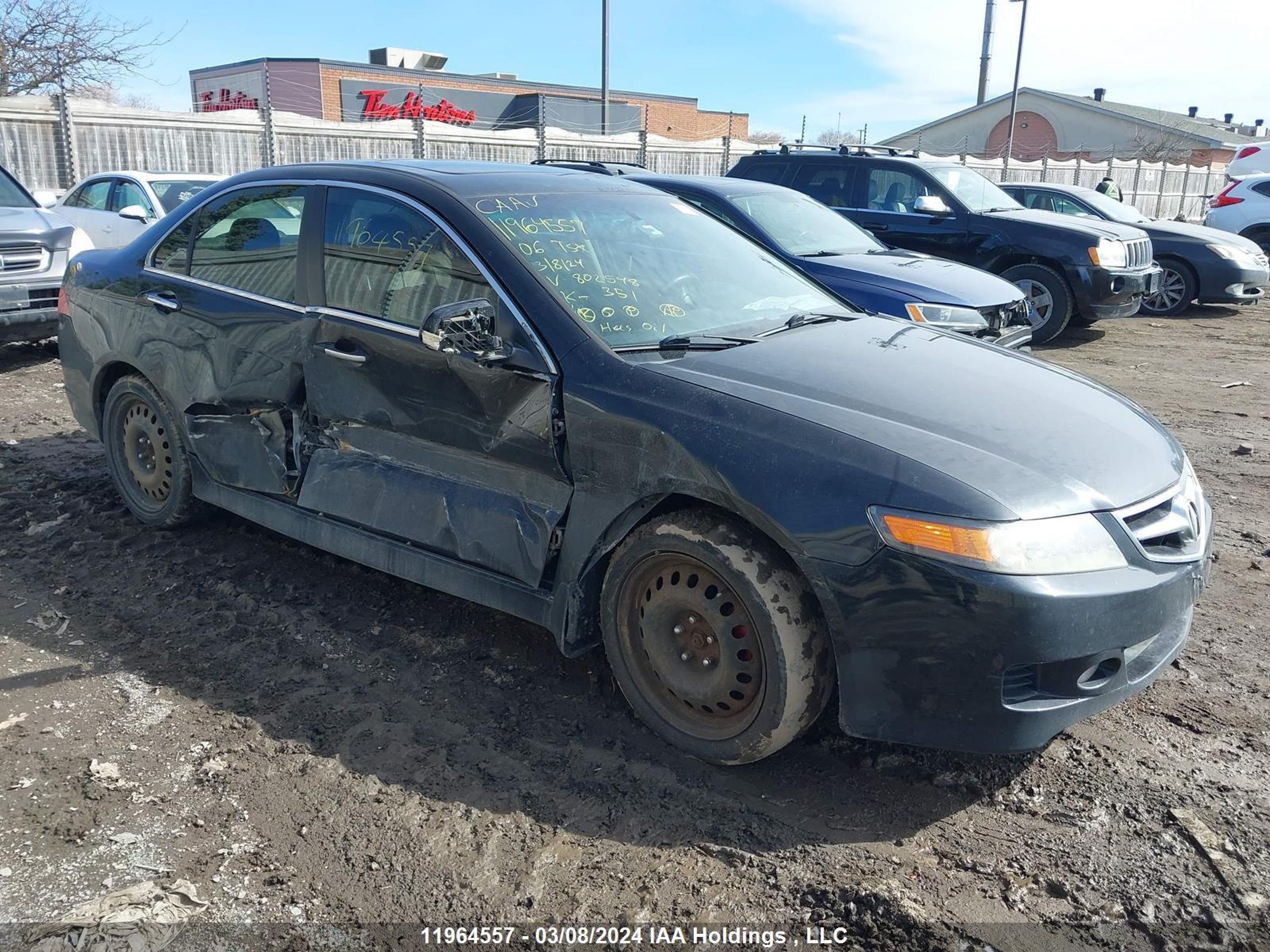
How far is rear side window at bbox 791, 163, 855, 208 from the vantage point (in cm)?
1096

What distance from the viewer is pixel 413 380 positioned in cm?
357

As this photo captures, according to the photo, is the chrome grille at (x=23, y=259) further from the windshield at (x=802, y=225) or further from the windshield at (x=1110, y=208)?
the windshield at (x=1110, y=208)

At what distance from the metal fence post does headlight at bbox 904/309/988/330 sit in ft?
43.2

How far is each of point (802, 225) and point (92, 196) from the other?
8770mm

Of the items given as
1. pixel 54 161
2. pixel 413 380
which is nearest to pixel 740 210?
pixel 413 380

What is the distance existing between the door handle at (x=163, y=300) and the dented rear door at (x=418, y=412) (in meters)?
1.04

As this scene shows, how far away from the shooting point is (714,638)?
2977 mm

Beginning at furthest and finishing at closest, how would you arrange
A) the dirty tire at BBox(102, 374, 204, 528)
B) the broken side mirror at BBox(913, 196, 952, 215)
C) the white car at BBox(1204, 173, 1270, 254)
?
the white car at BBox(1204, 173, 1270, 254) < the broken side mirror at BBox(913, 196, 952, 215) < the dirty tire at BBox(102, 374, 204, 528)

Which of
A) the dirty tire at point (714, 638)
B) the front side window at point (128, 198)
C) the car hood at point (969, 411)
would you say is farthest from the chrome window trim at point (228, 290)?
the front side window at point (128, 198)

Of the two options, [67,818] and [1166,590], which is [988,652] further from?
[67,818]

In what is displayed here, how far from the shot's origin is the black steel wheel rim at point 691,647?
9.59 feet

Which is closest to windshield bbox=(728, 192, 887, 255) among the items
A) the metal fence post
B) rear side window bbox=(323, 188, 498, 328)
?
rear side window bbox=(323, 188, 498, 328)

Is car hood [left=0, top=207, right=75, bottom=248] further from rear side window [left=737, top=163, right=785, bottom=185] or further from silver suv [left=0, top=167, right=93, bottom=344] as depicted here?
rear side window [left=737, top=163, right=785, bottom=185]

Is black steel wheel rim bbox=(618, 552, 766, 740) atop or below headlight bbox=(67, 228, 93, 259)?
below
